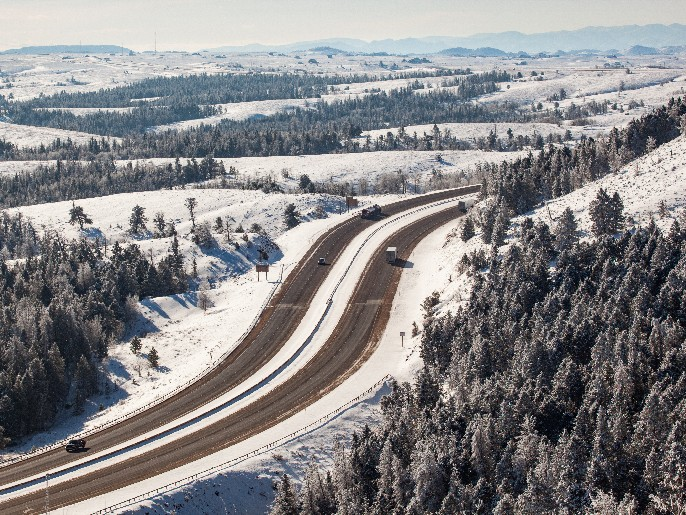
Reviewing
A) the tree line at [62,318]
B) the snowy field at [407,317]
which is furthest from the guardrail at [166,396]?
the snowy field at [407,317]

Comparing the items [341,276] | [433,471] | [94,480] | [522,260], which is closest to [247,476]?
[94,480]

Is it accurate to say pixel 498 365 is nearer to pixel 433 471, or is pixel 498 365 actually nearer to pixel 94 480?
pixel 433 471

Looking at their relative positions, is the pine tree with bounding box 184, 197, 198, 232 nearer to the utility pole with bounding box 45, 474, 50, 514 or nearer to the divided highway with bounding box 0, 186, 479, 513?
the divided highway with bounding box 0, 186, 479, 513

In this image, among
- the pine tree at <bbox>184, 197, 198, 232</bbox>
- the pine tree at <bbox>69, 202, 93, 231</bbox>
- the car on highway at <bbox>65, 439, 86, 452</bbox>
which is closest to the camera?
the car on highway at <bbox>65, 439, 86, 452</bbox>

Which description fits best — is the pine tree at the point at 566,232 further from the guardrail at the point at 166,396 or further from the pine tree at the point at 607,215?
the guardrail at the point at 166,396

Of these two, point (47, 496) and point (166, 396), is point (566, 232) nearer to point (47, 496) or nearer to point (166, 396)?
point (166, 396)

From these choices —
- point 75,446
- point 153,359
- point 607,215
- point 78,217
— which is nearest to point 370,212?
point 153,359

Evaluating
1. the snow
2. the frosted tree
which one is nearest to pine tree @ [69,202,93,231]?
the frosted tree
